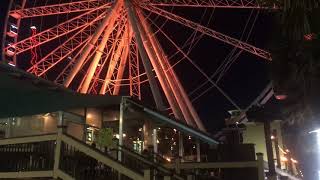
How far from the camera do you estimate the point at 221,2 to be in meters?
26.1

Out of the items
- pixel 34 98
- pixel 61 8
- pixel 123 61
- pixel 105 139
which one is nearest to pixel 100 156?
pixel 105 139

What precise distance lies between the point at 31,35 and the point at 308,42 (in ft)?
69.5

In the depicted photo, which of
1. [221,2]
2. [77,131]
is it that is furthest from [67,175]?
[221,2]

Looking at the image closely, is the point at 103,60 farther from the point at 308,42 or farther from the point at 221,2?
the point at 308,42

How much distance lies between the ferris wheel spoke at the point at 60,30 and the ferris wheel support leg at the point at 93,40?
5.43 feet

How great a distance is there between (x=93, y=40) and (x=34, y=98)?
478 inches

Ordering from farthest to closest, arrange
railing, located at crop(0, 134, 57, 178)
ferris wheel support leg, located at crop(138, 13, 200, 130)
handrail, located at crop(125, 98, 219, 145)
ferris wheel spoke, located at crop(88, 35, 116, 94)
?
ferris wheel spoke, located at crop(88, 35, 116, 94)
ferris wheel support leg, located at crop(138, 13, 200, 130)
handrail, located at crop(125, 98, 219, 145)
railing, located at crop(0, 134, 57, 178)

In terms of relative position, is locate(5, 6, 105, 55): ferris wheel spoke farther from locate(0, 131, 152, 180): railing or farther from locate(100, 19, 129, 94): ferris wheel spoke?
locate(0, 131, 152, 180): railing

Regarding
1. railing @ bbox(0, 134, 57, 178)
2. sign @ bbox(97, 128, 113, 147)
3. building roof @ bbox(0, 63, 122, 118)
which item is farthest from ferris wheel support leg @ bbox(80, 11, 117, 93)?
railing @ bbox(0, 134, 57, 178)

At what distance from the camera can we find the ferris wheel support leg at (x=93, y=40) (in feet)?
82.7

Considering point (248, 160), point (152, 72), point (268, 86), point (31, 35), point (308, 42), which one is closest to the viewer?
point (308, 42)

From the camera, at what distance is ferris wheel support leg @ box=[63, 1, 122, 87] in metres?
25.2

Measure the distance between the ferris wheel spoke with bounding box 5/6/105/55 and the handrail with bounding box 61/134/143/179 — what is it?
696 inches

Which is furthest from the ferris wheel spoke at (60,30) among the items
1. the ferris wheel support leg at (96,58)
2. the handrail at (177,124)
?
the handrail at (177,124)
